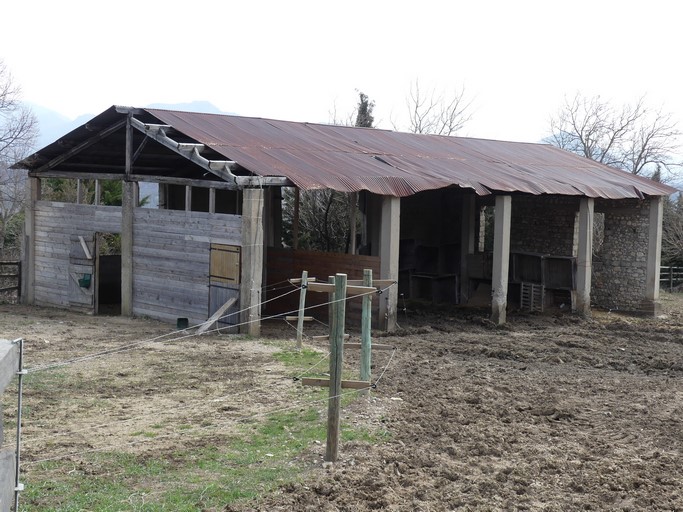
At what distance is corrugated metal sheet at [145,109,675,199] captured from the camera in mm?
16938

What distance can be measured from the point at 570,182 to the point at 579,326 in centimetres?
391

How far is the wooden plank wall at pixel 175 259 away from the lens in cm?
1681

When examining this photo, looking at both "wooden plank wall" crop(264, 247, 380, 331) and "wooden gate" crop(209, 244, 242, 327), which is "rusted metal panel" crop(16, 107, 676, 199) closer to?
"wooden gate" crop(209, 244, 242, 327)

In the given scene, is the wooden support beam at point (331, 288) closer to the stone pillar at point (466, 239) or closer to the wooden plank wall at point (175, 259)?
the wooden plank wall at point (175, 259)

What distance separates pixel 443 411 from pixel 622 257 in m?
14.8

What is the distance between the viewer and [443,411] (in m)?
10.3

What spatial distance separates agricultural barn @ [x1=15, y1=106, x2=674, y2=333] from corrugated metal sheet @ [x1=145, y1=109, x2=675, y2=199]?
0.07 m

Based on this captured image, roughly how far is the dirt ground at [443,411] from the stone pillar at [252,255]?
787 millimetres

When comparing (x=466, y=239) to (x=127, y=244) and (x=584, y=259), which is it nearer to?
(x=584, y=259)

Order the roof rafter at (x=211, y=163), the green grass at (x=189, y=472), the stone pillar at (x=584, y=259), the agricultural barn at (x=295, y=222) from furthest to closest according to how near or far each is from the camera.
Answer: the stone pillar at (x=584, y=259) → the agricultural barn at (x=295, y=222) → the roof rafter at (x=211, y=163) → the green grass at (x=189, y=472)

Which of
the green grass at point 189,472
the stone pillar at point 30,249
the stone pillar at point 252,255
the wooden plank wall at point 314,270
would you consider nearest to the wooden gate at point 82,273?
the stone pillar at point 30,249

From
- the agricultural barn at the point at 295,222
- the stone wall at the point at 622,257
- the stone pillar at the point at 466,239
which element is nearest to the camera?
the agricultural barn at the point at 295,222

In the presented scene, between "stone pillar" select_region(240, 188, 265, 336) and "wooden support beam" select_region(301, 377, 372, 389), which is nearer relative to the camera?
"wooden support beam" select_region(301, 377, 372, 389)

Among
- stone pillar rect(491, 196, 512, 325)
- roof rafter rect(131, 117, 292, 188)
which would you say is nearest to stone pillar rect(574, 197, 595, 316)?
stone pillar rect(491, 196, 512, 325)
